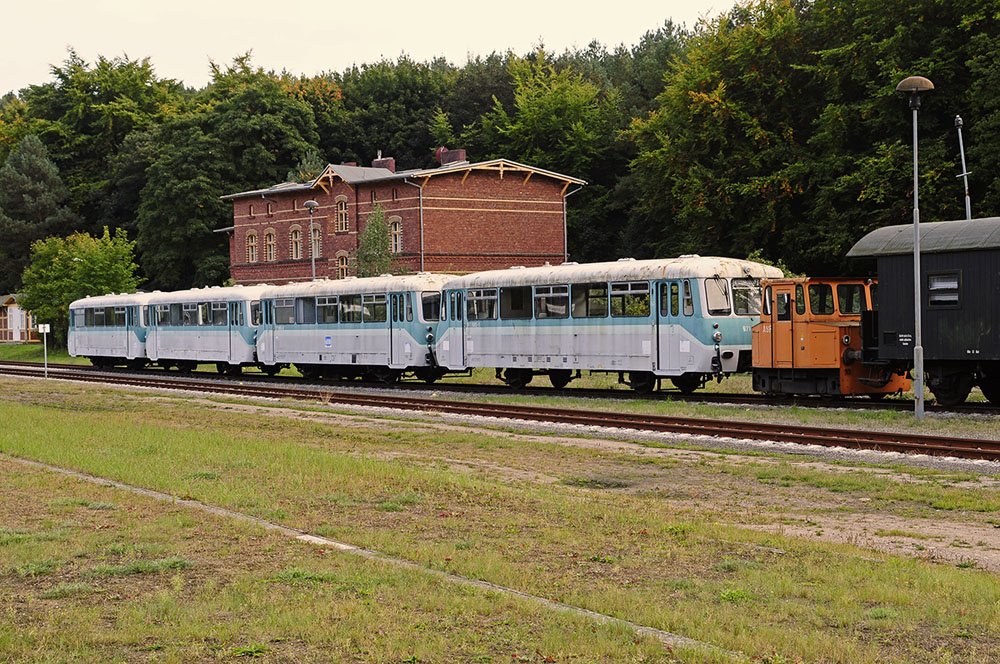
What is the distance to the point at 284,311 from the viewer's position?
4312 centimetres

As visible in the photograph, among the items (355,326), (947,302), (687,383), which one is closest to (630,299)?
(687,383)

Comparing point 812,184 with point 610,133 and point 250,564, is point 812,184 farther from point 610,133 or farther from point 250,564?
point 250,564

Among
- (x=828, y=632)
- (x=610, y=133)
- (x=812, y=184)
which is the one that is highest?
(x=610, y=133)

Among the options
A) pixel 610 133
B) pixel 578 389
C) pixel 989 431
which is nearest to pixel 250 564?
pixel 989 431

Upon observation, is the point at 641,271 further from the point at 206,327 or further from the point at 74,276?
the point at 74,276

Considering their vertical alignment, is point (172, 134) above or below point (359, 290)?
above

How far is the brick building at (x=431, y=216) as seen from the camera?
68.9m

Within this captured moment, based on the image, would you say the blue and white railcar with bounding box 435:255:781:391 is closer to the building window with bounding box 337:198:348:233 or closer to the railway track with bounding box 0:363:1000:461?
the railway track with bounding box 0:363:1000:461

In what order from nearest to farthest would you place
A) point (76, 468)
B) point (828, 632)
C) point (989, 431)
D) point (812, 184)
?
point (828, 632)
point (76, 468)
point (989, 431)
point (812, 184)

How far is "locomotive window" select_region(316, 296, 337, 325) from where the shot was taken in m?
40.2

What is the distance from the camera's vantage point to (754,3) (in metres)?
56.2

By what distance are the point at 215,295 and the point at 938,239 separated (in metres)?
30.7

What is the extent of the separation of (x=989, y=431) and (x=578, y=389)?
546 inches

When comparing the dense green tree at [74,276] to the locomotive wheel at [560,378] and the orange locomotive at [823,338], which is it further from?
the orange locomotive at [823,338]
